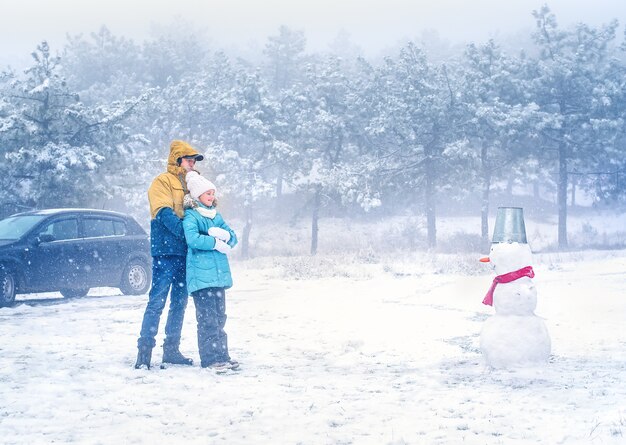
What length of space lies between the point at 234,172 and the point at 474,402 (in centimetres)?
3077

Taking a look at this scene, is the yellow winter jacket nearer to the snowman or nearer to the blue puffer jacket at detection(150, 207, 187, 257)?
the blue puffer jacket at detection(150, 207, 187, 257)

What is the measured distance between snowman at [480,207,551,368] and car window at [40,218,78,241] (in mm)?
8435

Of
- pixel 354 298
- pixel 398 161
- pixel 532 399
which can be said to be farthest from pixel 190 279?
pixel 398 161

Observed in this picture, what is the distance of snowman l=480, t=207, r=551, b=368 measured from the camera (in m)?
5.74

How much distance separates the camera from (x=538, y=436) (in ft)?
12.6

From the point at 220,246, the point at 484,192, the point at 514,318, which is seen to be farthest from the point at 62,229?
the point at 484,192

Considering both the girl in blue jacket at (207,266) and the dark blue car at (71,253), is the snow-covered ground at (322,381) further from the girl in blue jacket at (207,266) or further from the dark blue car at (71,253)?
the dark blue car at (71,253)

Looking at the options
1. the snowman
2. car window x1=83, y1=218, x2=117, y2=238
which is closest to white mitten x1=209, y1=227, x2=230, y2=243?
the snowman

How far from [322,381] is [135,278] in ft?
26.4

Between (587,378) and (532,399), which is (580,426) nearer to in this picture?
(532,399)

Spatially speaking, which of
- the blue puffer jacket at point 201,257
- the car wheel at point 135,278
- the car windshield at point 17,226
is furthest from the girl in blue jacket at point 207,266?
the car wheel at point 135,278

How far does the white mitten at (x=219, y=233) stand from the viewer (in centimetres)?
560

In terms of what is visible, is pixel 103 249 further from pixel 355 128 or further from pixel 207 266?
pixel 355 128

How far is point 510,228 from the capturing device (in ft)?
20.0
